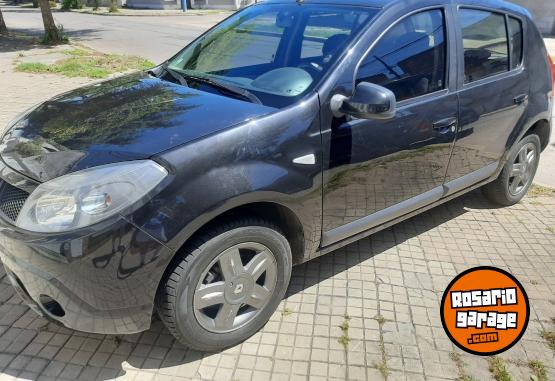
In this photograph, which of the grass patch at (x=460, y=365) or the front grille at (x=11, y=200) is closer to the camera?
the front grille at (x=11, y=200)

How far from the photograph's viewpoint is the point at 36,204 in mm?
2064

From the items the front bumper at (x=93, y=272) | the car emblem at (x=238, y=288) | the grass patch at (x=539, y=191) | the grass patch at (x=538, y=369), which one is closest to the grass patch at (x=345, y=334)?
the car emblem at (x=238, y=288)

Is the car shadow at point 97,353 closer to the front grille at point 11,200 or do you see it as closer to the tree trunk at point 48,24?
the front grille at point 11,200

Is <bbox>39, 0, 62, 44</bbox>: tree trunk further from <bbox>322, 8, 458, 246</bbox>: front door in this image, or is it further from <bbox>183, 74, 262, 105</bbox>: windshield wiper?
<bbox>322, 8, 458, 246</bbox>: front door

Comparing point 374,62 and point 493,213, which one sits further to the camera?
point 493,213

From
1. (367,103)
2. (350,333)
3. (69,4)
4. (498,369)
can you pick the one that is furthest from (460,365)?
(69,4)

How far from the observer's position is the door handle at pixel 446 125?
306 cm

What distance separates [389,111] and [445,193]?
1.30 meters

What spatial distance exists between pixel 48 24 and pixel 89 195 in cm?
1439

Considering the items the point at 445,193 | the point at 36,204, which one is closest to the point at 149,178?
the point at 36,204

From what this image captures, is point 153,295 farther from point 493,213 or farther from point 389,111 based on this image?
point 493,213

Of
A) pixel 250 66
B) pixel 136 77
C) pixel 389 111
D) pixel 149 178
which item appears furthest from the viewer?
pixel 136 77

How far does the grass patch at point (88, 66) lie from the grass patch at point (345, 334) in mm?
8116

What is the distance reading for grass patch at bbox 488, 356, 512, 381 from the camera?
8.04 ft
